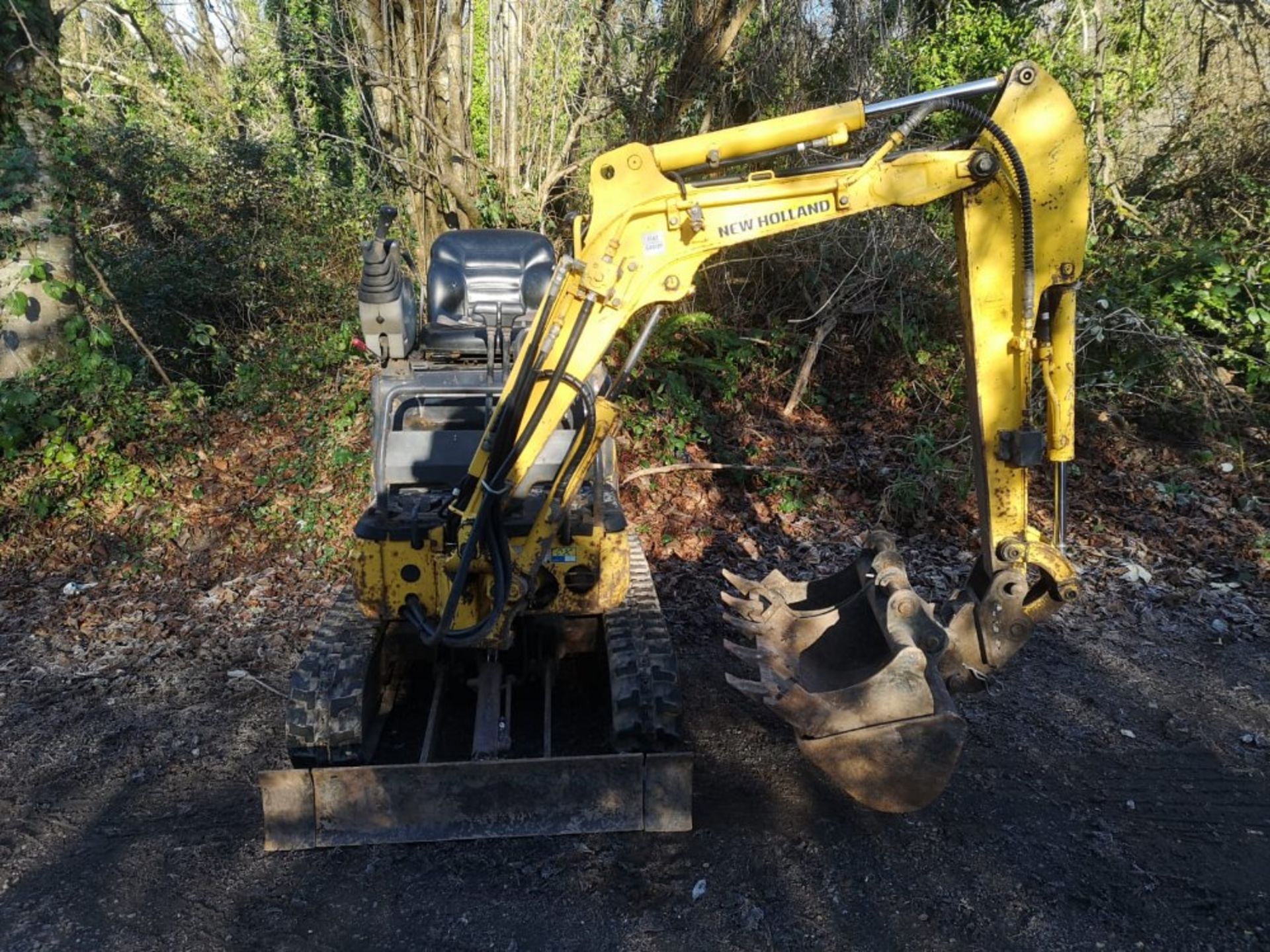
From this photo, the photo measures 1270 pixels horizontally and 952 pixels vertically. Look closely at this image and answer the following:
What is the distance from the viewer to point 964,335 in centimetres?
412

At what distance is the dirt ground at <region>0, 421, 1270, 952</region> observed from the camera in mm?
3652

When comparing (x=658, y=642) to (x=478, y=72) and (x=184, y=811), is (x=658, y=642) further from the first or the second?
(x=478, y=72)

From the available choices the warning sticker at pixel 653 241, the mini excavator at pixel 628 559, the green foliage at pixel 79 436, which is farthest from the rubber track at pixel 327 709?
the green foliage at pixel 79 436

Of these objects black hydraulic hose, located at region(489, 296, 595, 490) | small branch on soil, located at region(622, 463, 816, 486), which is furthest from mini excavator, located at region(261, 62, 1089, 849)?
small branch on soil, located at region(622, 463, 816, 486)

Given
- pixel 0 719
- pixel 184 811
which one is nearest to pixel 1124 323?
pixel 184 811

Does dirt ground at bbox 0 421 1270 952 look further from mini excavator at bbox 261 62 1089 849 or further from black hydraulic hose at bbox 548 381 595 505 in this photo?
black hydraulic hose at bbox 548 381 595 505

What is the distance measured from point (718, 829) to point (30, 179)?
755cm

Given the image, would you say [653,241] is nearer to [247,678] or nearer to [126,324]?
[247,678]

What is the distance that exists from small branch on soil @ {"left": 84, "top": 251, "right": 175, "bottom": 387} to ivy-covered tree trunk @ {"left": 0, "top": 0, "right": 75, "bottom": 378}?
0.22m

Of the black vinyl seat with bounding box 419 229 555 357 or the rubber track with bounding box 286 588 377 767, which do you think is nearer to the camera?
the rubber track with bounding box 286 588 377 767

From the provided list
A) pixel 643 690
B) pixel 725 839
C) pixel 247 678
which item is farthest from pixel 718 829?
pixel 247 678

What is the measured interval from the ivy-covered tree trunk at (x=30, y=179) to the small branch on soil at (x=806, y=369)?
22.2 ft

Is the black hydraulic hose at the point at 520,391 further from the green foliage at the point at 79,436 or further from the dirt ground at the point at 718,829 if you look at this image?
the green foliage at the point at 79,436

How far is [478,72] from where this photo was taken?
12.6 m
